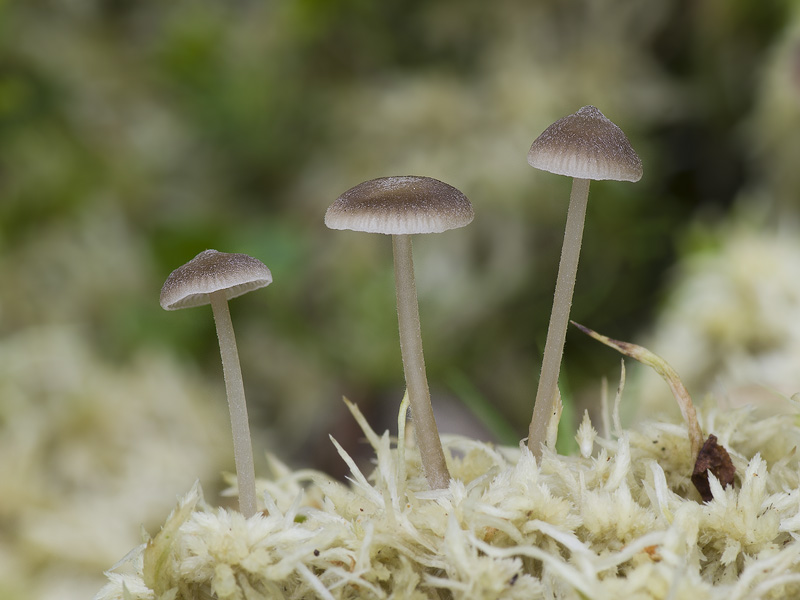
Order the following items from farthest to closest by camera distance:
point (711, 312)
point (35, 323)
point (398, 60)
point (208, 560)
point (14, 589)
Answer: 1. point (398, 60)
2. point (35, 323)
3. point (711, 312)
4. point (14, 589)
5. point (208, 560)

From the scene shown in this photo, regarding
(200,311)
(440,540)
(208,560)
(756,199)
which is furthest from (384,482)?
(756,199)

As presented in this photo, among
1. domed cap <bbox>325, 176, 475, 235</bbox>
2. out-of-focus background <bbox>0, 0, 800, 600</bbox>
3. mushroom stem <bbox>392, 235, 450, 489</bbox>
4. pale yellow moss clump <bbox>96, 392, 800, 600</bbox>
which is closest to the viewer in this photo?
pale yellow moss clump <bbox>96, 392, 800, 600</bbox>

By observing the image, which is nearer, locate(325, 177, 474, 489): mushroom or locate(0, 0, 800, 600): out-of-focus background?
locate(325, 177, 474, 489): mushroom

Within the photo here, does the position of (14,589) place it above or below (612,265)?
below

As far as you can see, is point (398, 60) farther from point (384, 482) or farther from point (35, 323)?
point (384, 482)

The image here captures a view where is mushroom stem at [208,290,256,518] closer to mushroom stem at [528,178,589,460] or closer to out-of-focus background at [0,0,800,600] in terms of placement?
mushroom stem at [528,178,589,460]

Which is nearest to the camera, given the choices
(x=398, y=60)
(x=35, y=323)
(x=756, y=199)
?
(x=756, y=199)

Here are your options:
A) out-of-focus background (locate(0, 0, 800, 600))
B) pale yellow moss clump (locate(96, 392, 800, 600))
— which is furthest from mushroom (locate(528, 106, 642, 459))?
out-of-focus background (locate(0, 0, 800, 600))

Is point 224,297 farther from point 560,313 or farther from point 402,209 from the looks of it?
point 560,313

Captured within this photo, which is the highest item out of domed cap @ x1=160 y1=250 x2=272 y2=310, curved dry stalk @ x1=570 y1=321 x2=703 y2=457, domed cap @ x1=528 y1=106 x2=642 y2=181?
domed cap @ x1=528 y1=106 x2=642 y2=181
